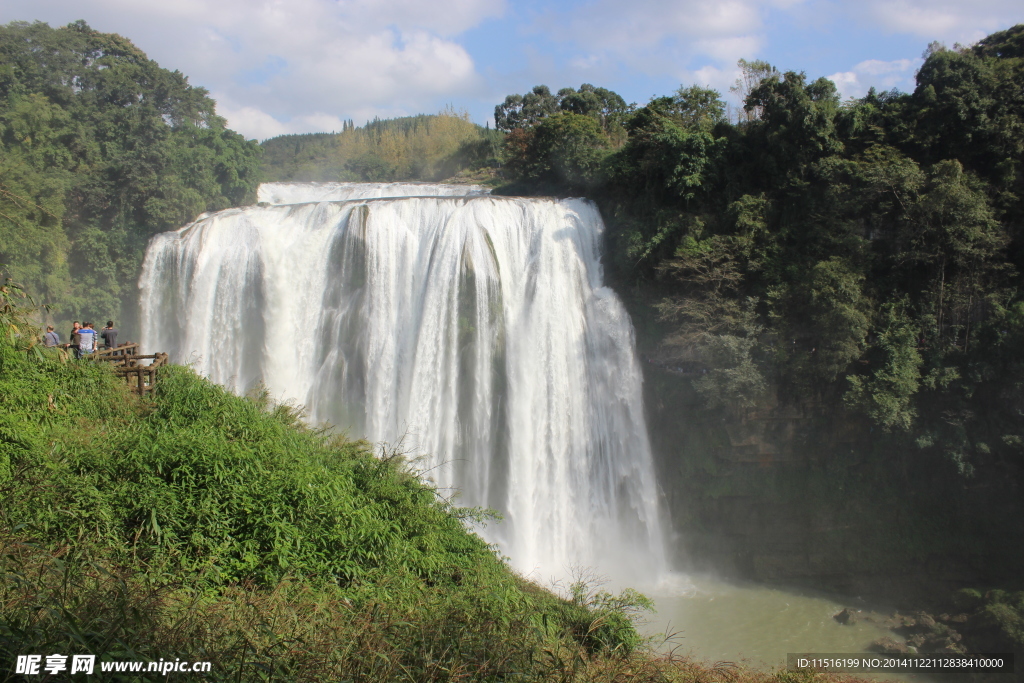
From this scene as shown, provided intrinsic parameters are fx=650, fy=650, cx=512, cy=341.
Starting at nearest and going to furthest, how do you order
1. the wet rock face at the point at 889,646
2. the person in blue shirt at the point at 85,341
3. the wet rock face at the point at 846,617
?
the person in blue shirt at the point at 85,341
the wet rock face at the point at 889,646
the wet rock face at the point at 846,617

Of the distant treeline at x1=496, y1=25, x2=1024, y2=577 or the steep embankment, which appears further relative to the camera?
the distant treeline at x1=496, y1=25, x2=1024, y2=577

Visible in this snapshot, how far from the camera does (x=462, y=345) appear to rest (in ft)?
57.8

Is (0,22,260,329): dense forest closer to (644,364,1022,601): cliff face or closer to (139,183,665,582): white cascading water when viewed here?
(139,183,665,582): white cascading water

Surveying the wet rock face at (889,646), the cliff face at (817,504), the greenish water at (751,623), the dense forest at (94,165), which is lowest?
the wet rock face at (889,646)

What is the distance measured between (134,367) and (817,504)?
1609 centimetres

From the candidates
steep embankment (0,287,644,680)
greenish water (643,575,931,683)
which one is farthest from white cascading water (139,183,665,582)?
steep embankment (0,287,644,680)

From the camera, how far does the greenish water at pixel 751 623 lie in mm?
14148

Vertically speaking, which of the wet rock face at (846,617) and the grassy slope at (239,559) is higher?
the grassy slope at (239,559)

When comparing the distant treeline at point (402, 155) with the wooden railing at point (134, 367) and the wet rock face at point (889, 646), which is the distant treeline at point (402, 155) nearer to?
the wooden railing at point (134, 367)

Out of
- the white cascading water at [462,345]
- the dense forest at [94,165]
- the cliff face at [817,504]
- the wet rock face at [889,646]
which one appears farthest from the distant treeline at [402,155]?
the wet rock face at [889,646]

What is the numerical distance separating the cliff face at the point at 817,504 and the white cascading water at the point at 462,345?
110cm

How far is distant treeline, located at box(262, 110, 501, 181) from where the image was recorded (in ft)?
127

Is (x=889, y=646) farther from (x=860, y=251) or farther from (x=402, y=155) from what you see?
(x=402, y=155)

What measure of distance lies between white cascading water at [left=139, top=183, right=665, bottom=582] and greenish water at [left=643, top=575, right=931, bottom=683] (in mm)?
1578
